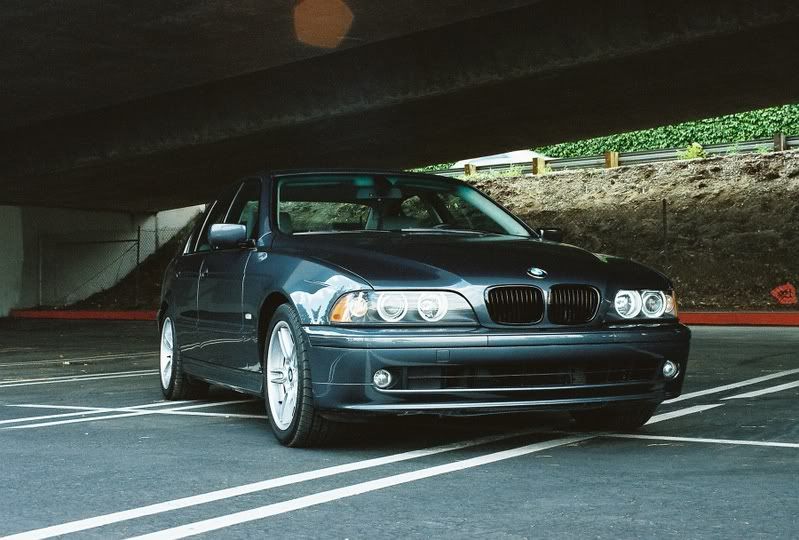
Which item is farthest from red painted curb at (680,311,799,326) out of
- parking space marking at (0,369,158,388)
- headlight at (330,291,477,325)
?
headlight at (330,291,477,325)

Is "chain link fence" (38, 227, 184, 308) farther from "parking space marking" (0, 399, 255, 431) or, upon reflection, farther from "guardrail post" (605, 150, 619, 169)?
"parking space marking" (0, 399, 255, 431)

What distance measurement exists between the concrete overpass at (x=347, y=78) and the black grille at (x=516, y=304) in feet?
29.2

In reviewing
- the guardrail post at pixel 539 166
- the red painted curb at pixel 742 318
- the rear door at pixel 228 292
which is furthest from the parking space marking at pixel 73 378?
the guardrail post at pixel 539 166

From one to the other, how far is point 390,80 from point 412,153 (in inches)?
272

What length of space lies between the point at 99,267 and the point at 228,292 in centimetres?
2554

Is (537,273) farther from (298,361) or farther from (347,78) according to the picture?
(347,78)

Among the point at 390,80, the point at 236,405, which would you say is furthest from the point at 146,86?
the point at 236,405

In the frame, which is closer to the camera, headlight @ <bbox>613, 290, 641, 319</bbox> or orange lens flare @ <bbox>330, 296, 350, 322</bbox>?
orange lens flare @ <bbox>330, 296, 350, 322</bbox>

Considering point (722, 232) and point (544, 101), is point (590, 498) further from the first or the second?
point (722, 232)

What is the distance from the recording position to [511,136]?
23422 mm

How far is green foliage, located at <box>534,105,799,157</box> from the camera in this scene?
33.9m

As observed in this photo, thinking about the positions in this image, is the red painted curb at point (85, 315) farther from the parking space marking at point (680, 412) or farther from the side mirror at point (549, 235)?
the parking space marking at point (680, 412)

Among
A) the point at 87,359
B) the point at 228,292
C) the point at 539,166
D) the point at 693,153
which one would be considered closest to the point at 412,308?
the point at 228,292

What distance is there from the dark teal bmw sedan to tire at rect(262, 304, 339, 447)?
1 cm
